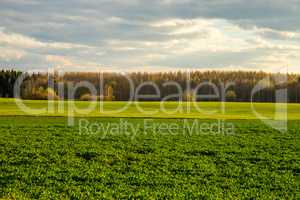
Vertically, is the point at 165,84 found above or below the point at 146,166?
above

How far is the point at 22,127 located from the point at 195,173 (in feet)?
74.9

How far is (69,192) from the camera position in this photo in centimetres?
1590

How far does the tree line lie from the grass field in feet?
299

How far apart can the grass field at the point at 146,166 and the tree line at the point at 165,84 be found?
91.3 m

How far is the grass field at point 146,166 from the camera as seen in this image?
53.8 ft

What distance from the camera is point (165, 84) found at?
159 meters

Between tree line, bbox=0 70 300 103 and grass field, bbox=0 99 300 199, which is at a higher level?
tree line, bbox=0 70 300 103

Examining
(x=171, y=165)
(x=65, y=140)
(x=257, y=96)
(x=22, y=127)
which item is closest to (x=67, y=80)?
(x=257, y=96)

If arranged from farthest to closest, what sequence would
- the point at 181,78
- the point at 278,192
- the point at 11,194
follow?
the point at 181,78 < the point at 278,192 < the point at 11,194

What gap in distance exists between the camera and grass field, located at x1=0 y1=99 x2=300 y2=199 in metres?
16.4

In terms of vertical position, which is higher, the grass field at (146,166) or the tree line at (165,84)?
the tree line at (165,84)

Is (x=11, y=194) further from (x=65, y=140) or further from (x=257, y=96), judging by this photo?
(x=257, y=96)

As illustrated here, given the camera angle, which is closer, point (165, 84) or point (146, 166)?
point (146, 166)

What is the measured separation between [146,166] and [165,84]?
139 meters
